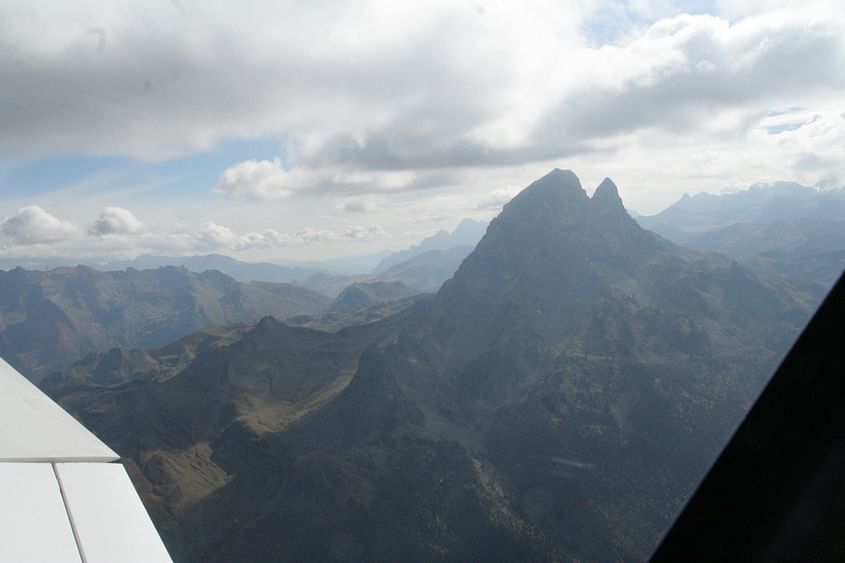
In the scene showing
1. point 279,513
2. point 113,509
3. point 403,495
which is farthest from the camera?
point 403,495

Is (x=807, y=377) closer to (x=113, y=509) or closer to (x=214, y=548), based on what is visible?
(x=113, y=509)

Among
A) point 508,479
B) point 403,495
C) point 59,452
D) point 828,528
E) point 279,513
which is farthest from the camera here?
point 508,479

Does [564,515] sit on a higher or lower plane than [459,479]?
lower

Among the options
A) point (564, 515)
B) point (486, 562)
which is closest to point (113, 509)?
point (486, 562)

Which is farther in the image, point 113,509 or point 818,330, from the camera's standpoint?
point 113,509

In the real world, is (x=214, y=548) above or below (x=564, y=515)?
above

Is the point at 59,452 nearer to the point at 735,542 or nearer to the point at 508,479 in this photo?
the point at 735,542

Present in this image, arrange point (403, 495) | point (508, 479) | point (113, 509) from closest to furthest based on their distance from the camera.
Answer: point (113, 509)
point (403, 495)
point (508, 479)

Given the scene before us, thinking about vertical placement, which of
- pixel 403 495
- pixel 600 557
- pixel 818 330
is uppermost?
pixel 818 330

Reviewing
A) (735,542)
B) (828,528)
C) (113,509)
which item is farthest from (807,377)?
(113,509)
